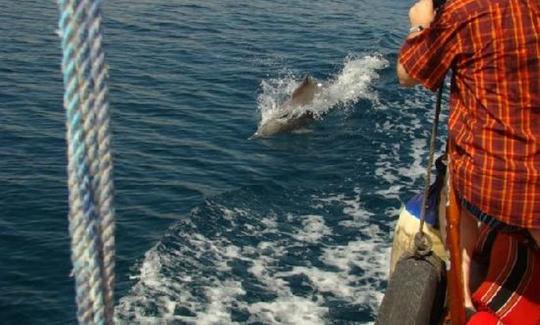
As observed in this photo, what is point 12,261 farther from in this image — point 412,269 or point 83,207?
point 83,207

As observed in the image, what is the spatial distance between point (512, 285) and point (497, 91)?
1064mm

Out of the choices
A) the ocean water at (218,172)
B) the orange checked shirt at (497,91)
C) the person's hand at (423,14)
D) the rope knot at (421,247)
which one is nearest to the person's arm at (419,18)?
the person's hand at (423,14)

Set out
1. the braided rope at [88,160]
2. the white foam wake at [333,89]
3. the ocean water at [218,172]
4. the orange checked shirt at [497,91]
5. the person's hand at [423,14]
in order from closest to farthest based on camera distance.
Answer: the braided rope at [88,160], the orange checked shirt at [497,91], the person's hand at [423,14], the ocean water at [218,172], the white foam wake at [333,89]

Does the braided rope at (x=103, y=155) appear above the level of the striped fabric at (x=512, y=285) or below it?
above

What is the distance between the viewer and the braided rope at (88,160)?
1.52m

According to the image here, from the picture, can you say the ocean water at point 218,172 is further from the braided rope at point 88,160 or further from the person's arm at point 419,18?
the braided rope at point 88,160

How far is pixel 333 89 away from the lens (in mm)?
16938

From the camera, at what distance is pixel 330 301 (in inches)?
332

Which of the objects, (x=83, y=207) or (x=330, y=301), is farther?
(x=330, y=301)

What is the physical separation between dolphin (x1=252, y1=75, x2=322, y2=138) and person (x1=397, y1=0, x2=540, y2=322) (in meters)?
10.8

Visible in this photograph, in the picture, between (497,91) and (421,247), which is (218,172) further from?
(497,91)

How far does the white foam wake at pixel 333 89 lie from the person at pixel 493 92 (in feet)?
37.8

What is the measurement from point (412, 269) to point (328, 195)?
744 centimetres

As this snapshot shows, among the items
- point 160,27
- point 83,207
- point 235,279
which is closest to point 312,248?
point 235,279
